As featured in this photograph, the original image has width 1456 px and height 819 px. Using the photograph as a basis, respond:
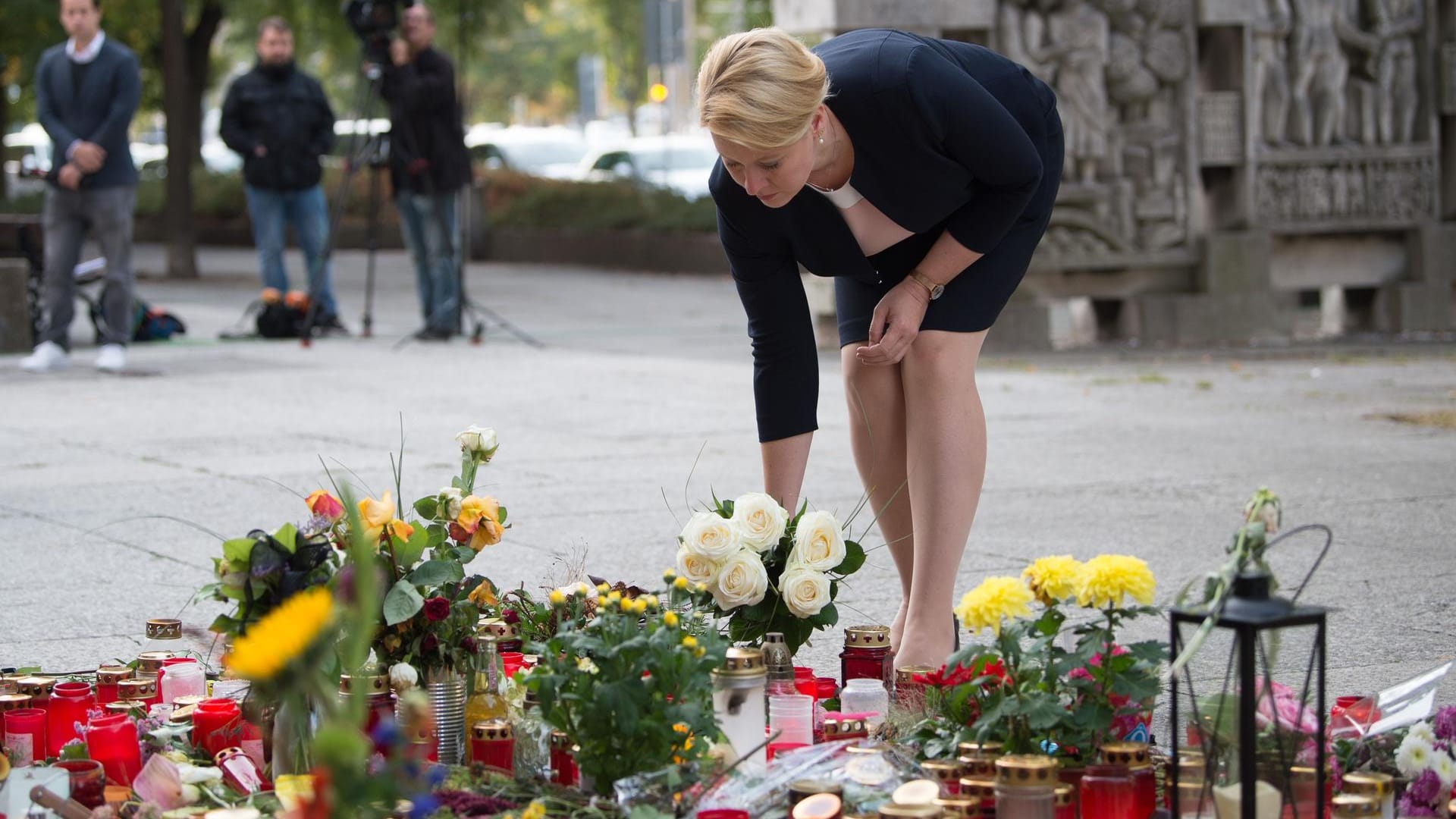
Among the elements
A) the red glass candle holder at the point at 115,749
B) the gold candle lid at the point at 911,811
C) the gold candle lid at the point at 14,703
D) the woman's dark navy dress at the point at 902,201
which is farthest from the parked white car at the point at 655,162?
the gold candle lid at the point at 911,811

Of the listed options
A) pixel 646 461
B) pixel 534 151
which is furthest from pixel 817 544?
pixel 534 151

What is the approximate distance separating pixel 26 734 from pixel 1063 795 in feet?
5.19

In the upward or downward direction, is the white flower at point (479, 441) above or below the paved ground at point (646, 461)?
above

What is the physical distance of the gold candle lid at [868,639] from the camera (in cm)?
314

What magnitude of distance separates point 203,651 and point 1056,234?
27.9 feet

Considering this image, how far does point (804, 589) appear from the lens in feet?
9.69

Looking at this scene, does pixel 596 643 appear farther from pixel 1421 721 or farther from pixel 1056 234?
pixel 1056 234

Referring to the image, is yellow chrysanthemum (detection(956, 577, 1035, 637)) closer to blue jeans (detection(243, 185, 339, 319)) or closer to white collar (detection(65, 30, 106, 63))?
white collar (detection(65, 30, 106, 63))

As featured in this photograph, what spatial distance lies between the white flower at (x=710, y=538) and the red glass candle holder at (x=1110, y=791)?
2.28ft

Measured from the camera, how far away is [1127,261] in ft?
Answer: 37.8

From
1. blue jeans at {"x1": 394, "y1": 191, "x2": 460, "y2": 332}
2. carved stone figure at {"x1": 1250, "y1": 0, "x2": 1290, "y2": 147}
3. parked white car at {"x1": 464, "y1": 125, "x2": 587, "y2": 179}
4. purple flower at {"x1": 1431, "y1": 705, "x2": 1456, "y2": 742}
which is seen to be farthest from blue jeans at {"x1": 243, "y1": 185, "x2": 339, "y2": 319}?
parked white car at {"x1": 464, "y1": 125, "x2": 587, "y2": 179}

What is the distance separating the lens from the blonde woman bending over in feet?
10.0

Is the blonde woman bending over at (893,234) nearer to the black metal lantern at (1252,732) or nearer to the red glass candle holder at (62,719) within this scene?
the black metal lantern at (1252,732)

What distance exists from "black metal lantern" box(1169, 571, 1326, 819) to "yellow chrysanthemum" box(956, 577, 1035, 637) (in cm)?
26
